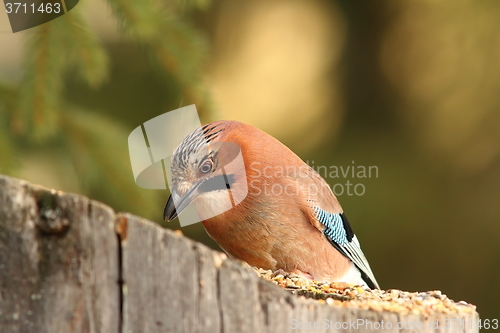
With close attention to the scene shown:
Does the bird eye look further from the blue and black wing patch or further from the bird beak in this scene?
the blue and black wing patch

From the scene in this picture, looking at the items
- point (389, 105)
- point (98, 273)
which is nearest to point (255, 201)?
point (98, 273)

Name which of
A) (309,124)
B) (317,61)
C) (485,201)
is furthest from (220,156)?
(485,201)

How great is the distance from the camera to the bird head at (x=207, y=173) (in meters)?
2.66

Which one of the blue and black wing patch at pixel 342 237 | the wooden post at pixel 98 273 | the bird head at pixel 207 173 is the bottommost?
the wooden post at pixel 98 273

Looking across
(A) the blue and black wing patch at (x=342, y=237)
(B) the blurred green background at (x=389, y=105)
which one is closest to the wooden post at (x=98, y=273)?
(A) the blue and black wing patch at (x=342, y=237)

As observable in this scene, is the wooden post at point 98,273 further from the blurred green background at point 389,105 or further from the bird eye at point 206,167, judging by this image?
the blurred green background at point 389,105

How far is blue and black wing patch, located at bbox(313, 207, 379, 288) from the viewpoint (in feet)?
10.2

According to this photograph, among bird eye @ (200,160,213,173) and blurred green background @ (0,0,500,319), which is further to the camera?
blurred green background @ (0,0,500,319)

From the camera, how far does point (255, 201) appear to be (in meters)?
2.79

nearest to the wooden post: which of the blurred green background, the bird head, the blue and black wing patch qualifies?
the bird head

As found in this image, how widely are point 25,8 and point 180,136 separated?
98cm

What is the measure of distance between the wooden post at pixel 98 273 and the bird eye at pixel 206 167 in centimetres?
145

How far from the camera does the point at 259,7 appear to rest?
5.21 m

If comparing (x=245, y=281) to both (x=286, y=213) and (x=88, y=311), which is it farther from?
(x=286, y=213)
